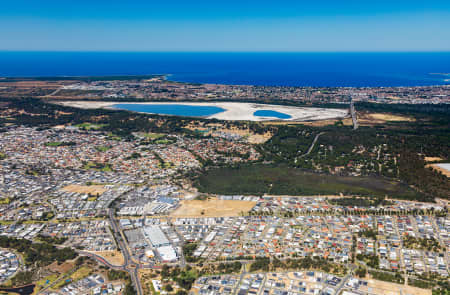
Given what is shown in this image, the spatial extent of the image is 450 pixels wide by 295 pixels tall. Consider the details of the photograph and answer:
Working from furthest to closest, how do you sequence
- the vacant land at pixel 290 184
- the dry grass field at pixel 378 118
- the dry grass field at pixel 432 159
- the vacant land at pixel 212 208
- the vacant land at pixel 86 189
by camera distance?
the dry grass field at pixel 378 118 < the dry grass field at pixel 432 159 < the vacant land at pixel 86 189 < the vacant land at pixel 290 184 < the vacant land at pixel 212 208

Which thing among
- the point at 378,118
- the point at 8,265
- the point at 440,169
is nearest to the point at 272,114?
the point at 378,118

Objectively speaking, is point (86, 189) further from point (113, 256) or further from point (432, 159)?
point (432, 159)

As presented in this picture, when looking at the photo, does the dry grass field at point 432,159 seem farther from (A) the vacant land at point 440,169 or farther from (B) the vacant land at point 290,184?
(B) the vacant land at point 290,184

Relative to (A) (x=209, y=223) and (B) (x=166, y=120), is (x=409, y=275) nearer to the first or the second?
(A) (x=209, y=223)

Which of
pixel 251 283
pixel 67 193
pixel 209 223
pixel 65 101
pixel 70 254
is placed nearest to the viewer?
pixel 251 283

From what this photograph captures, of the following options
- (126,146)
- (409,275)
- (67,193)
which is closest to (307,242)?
(409,275)

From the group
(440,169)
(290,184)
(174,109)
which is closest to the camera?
(290,184)

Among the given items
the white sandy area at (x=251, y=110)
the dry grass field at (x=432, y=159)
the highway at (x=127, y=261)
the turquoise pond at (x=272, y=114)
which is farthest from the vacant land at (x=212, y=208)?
the turquoise pond at (x=272, y=114)
